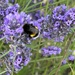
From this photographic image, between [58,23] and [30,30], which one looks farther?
[58,23]

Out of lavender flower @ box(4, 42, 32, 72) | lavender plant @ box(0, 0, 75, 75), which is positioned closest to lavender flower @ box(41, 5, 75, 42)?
lavender plant @ box(0, 0, 75, 75)

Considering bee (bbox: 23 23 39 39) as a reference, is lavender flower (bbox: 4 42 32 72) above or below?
below

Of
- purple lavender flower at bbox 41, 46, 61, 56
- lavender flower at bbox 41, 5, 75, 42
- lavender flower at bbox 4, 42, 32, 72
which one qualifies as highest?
lavender flower at bbox 41, 5, 75, 42

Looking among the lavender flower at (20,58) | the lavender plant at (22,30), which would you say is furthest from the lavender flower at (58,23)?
the lavender flower at (20,58)

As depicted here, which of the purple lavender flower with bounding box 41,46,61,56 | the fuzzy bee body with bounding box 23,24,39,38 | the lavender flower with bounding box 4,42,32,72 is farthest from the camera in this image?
the purple lavender flower with bounding box 41,46,61,56

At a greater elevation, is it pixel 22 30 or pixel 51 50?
pixel 22 30

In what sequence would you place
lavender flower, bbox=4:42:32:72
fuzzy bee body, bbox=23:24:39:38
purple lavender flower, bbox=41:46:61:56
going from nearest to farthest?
fuzzy bee body, bbox=23:24:39:38 → lavender flower, bbox=4:42:32:72 → purple lavender flower, bbox=41:46:61:56

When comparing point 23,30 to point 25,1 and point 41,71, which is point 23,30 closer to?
point 25,1

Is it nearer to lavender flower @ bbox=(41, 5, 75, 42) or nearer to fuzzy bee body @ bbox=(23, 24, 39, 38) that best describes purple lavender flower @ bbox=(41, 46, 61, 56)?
lavender flower @ bbox=(41, 5, 75, 42)

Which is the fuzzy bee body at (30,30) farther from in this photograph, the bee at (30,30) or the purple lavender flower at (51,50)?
the purple lavender flower at (51,50)

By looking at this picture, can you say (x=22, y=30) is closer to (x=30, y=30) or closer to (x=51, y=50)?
(x=30, y=30)

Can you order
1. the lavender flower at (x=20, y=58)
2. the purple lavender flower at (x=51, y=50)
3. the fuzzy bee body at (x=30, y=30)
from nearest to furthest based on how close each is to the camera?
1. the fuzzy bee body at (x=30, y=30)
2. the lavender flower at (x=20, y=58)
3. the purple lavender flower at (x=51, y=50)

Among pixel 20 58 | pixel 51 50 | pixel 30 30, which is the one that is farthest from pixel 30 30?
pixel 51 50
